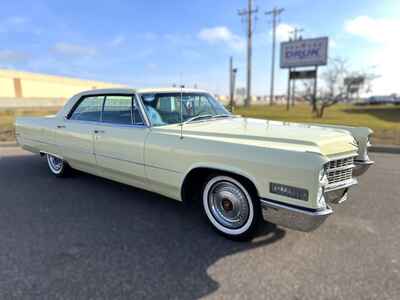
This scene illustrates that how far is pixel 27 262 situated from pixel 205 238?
168cm

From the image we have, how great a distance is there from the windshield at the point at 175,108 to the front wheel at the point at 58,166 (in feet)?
7.66

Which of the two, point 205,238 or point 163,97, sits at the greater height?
point 163,97

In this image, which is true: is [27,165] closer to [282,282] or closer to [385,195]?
[282,282]

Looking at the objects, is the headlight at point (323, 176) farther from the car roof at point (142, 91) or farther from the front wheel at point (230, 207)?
the car roof at point (142, 91)

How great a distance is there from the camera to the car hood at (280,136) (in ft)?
8.97

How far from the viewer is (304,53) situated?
3133 cm

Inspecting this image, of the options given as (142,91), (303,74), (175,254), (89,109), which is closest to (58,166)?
(89,109)

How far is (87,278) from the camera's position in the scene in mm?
2414

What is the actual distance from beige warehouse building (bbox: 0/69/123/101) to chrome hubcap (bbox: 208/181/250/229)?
170 feet

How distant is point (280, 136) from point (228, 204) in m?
0.89

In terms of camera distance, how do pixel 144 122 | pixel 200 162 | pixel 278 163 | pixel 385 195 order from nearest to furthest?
pixel 278 163 → pixel 200 162 → pixel 144 122 → pixel 385 195

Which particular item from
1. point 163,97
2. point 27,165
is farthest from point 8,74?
point 163,97

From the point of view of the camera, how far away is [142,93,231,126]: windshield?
12.2 ft

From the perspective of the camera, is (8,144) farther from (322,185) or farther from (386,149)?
(386,149)
